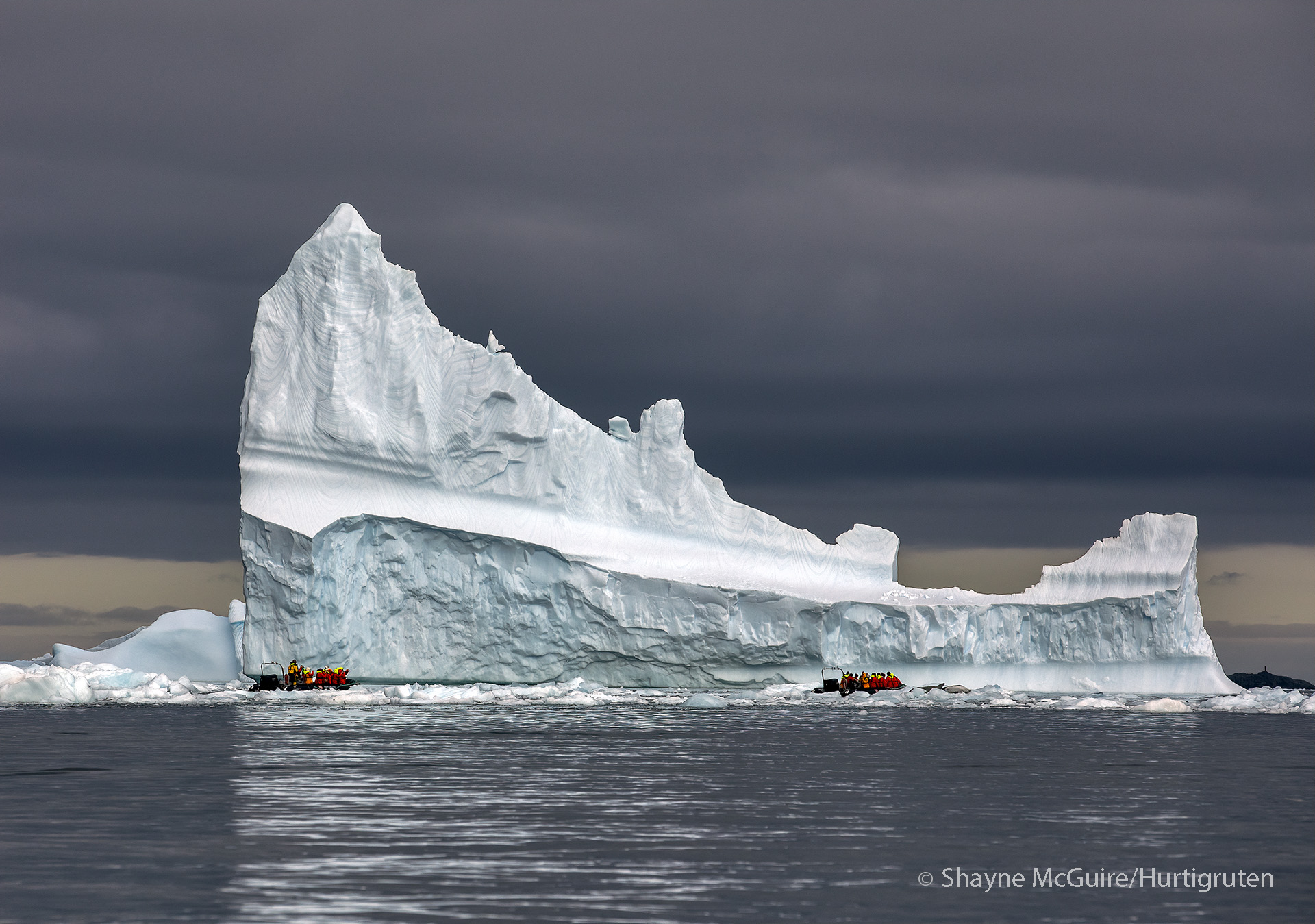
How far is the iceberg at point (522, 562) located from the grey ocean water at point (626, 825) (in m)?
12.5

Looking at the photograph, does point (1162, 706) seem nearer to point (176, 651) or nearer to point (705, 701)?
point (705, 701)

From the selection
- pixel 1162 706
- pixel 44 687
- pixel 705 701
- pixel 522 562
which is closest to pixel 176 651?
pixel 44 687

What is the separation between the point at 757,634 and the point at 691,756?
19338 mm

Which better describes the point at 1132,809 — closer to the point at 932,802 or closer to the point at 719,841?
the point at 932,802

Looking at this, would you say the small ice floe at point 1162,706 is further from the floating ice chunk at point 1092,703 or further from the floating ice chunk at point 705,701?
the floating ice chunk at point 705,701

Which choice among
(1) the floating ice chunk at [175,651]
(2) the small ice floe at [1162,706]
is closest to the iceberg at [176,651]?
(1) the floating ice chunk at [175,651]

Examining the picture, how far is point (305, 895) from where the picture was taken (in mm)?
10008

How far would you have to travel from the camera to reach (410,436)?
40188 millimetres

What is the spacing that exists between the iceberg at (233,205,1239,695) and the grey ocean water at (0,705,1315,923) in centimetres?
1250

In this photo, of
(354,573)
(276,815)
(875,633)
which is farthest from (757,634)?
(276,815)

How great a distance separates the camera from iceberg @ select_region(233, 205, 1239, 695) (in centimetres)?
3884

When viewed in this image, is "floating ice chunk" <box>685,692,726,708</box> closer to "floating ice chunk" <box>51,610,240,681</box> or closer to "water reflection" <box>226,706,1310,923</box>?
"water reflection" <box>226,706,1310,923</box>

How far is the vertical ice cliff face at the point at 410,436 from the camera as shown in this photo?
1554 inches

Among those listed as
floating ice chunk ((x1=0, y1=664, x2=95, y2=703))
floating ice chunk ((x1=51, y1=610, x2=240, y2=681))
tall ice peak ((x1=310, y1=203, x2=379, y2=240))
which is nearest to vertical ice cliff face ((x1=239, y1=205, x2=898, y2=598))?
tall ice peak ((x1=310, y1=203, x2=379, y2=240))
